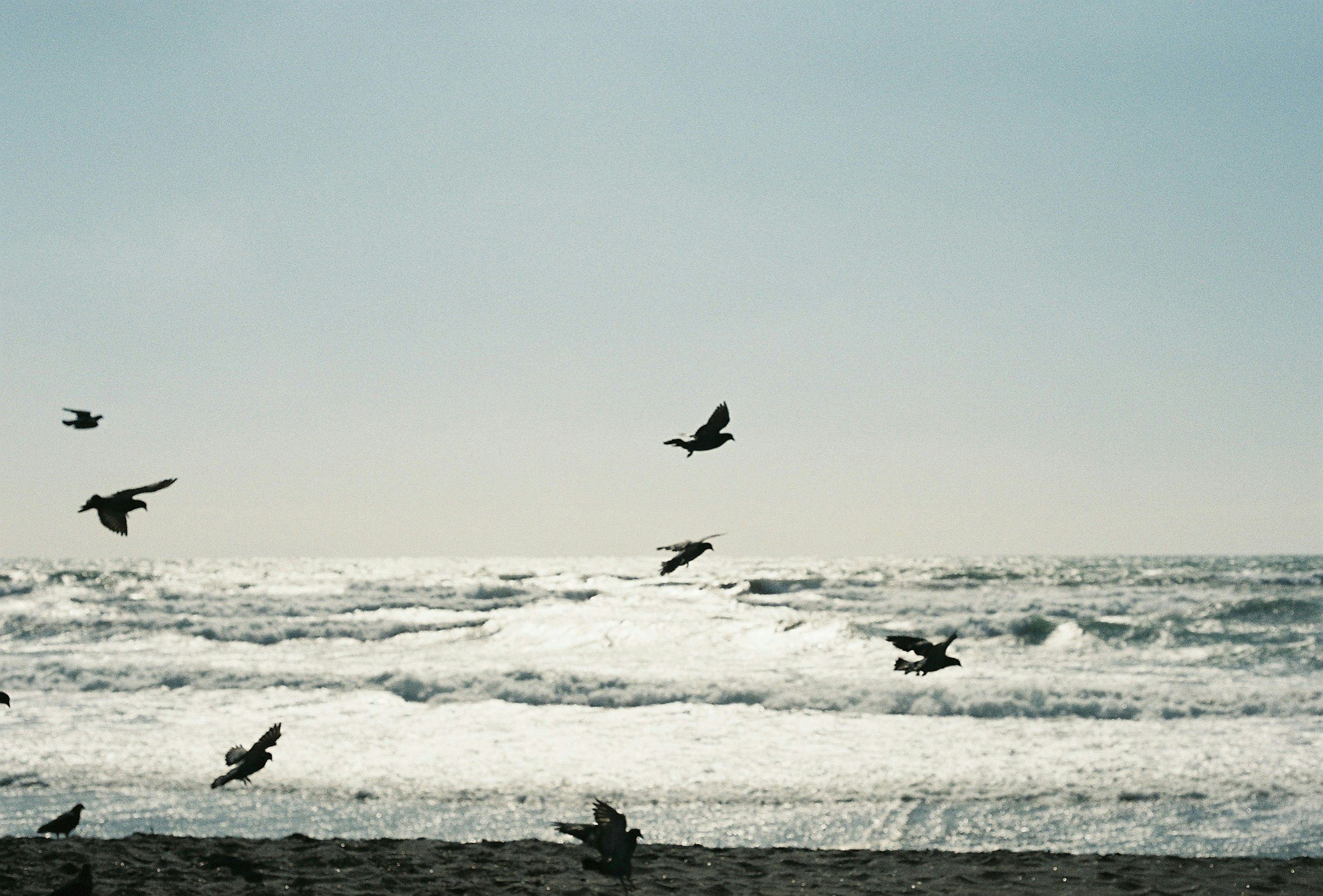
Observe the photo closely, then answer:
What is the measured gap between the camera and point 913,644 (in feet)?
23.4

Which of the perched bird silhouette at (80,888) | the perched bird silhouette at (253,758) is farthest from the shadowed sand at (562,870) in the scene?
the perched bird silhouette at (253,758)

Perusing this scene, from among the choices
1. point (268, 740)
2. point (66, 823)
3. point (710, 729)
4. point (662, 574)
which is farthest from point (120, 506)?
point (710, 729)

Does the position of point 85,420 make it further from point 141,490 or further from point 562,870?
point 562,870

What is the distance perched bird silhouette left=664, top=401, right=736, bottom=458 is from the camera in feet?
23.8

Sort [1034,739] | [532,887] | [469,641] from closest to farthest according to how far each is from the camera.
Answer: [532,887]
[1034,739]
[469,641]

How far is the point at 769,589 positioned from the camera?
176 ft

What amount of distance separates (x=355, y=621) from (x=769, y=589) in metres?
22.2

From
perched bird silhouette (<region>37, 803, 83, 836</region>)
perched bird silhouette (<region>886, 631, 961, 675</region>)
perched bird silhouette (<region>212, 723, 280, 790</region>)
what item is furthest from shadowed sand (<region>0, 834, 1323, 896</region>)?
perched bird silhouette (<region>886, 631, 961, 675</region>)

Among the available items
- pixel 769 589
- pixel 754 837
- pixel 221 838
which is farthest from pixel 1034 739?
pixel 769 589

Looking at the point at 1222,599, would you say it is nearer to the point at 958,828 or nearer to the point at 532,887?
the point at 958,828

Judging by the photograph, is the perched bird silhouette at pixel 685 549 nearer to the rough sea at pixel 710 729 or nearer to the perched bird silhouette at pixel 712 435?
the perched bird silhouette at pixel 712 435

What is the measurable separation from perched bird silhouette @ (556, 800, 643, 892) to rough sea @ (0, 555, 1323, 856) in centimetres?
422

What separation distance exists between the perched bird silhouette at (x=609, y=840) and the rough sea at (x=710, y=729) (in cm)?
422

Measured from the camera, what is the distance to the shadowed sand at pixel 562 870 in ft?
27.5
